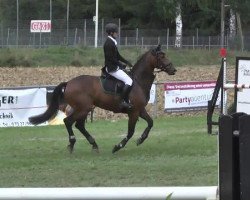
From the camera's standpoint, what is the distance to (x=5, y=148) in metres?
15.1

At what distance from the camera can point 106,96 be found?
547 inches

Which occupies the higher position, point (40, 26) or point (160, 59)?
point (40, 26)

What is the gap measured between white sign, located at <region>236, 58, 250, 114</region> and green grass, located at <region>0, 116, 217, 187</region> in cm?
100

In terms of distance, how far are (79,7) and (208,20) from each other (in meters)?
19.5

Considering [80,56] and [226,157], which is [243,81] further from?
[80,56]

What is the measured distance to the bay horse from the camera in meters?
13.9

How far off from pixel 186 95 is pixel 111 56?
11.6 meters

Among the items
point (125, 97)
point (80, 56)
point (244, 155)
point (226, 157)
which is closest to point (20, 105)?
point (125, 97)

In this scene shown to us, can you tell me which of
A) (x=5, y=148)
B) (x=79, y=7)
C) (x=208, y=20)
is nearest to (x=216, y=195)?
(x=5, y=148)

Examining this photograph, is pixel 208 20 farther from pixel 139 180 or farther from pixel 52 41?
pixel 139 180

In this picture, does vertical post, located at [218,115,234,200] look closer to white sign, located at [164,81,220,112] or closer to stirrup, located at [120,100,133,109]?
stirrup, located at [120,100,133,109]

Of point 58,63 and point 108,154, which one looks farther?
point 58,63

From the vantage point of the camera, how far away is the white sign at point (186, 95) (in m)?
24.7

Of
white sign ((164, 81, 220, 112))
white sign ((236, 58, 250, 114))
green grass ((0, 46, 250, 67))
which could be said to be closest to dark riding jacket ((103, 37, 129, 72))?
white sign ((236, 58, 250, 114))
